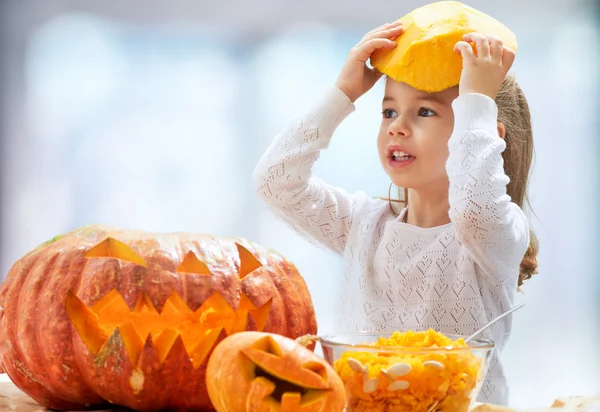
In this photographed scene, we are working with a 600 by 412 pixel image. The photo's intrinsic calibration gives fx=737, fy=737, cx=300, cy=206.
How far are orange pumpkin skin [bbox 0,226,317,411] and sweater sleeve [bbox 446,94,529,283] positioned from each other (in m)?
0.46

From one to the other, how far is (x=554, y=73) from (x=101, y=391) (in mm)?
2749

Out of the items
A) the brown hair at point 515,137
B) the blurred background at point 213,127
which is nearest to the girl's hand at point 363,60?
the brown hair at point 515,137

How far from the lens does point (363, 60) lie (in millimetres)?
1329

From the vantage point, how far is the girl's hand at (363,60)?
122 cm

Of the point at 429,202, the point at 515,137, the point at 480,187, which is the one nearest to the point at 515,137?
the point at 515,137

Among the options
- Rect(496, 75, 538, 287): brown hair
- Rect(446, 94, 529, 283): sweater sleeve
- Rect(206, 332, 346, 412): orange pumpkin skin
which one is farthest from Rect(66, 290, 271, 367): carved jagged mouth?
Rect(496, 75, 538, 287): brown hair

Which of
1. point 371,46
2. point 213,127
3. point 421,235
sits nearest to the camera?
point 371,46

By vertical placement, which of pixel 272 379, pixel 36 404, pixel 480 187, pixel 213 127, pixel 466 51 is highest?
pixel 466 51

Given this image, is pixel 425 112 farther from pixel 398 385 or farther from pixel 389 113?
pixel 398 385

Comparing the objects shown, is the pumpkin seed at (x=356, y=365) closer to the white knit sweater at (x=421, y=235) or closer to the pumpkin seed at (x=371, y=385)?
the pumpkin seed at (x=371, y=385)

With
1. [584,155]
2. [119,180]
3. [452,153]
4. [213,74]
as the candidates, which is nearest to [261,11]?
[213,74]

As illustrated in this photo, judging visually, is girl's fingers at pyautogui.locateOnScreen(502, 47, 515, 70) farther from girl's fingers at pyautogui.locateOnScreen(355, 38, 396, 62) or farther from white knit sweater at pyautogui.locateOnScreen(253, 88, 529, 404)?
girl's fingers at pyautogui.locateOnScreen(355, 38, 396, 62)

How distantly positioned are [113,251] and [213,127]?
2.20 metres

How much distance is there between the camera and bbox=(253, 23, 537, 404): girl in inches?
46.6
